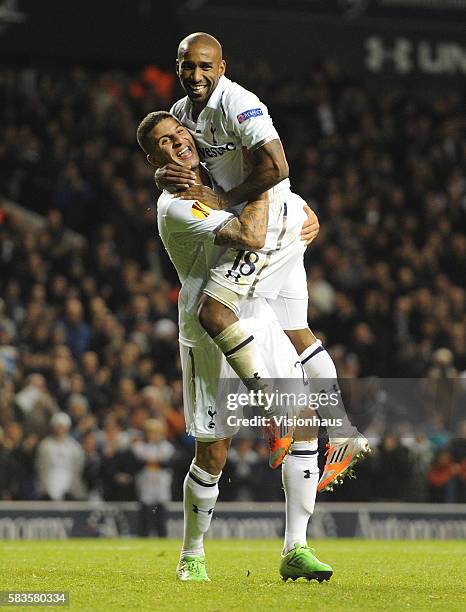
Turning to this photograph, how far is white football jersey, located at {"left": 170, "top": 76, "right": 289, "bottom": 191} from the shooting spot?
5.98 metres

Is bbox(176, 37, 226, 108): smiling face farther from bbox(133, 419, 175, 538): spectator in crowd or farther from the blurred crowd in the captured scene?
bbox(133, 419, 175, 538): spectator in crowd

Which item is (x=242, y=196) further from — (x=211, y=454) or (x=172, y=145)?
(x=211, y=454)

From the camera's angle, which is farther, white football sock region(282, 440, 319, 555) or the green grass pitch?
white football sock region(282, 440, 319, 555)

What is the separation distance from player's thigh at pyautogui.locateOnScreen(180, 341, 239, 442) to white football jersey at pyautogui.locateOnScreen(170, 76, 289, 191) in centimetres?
88

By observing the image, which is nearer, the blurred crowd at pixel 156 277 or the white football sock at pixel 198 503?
the white football sock at pixel 198 503

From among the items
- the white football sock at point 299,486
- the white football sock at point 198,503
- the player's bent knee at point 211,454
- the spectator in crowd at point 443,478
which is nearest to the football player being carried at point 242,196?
the white football sock at point 299,486

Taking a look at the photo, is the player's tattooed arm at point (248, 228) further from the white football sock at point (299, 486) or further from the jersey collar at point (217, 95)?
the white football sock at point (299, 486)

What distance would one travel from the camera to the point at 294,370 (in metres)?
6.19

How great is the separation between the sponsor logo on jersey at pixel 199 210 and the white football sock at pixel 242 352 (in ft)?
1.83

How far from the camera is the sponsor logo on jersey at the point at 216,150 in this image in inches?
244

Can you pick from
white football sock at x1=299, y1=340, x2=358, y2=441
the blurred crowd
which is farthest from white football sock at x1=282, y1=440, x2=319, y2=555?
the blurred crowd

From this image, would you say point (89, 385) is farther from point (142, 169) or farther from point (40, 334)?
point (142, 169)

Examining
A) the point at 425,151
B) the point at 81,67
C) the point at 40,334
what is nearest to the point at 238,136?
the point at 40,334

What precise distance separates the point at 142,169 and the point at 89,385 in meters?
4.07
